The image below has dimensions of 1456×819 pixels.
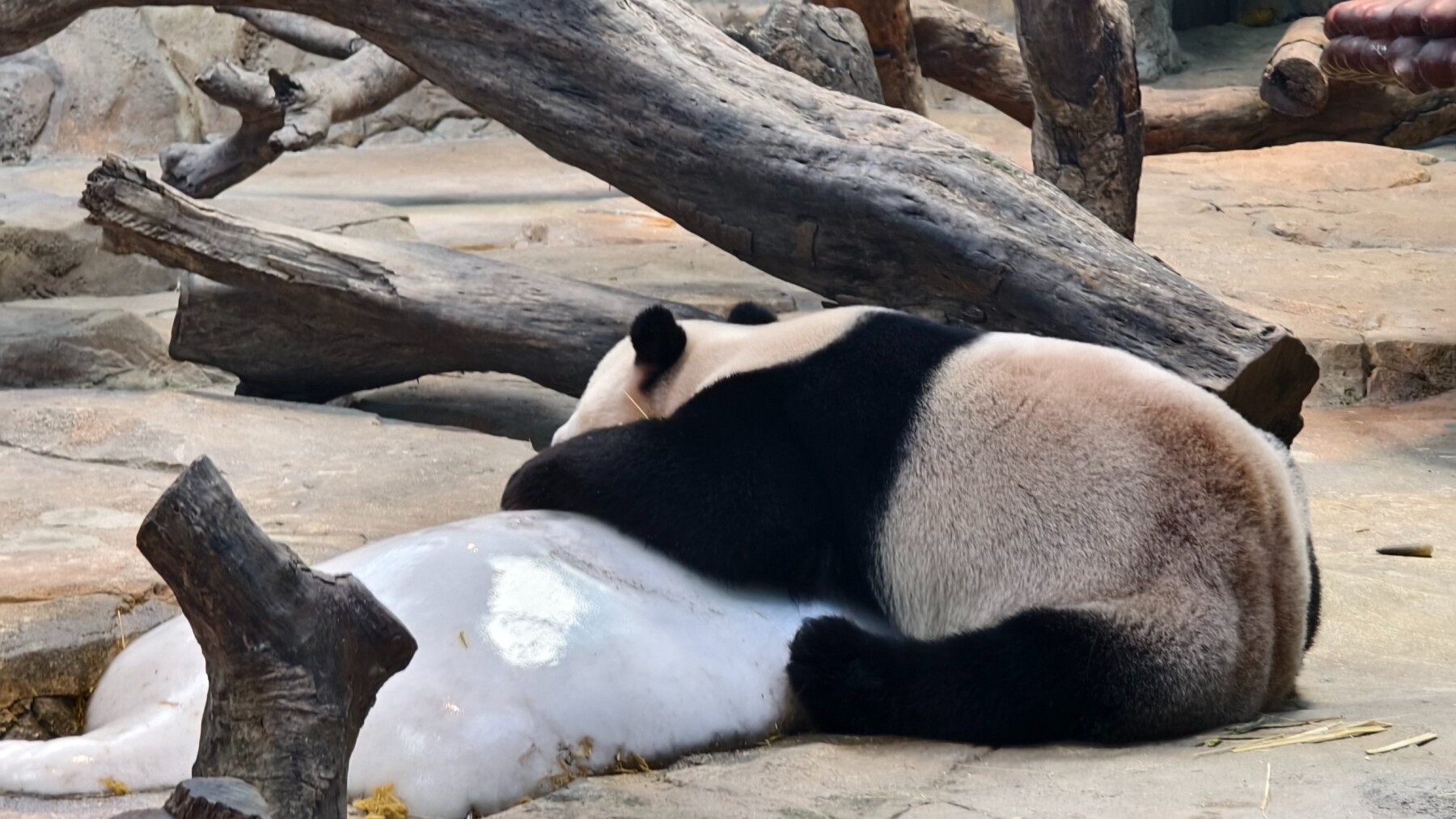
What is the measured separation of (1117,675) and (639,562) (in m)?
0.88

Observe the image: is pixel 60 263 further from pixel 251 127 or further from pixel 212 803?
pixel 212 803

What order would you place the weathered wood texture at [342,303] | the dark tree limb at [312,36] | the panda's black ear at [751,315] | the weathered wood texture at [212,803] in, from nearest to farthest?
the weathered wood texture at [212,803] → the panda's black ear at [751,315] → the weathered wood texture at [342,303] → the dark tree limb at [312,36]

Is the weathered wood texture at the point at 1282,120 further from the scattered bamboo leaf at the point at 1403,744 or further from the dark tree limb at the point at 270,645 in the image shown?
the dark tree limb at the point at 270,645

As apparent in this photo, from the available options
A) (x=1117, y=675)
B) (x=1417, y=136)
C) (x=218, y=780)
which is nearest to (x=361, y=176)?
(x=1417, y=136)

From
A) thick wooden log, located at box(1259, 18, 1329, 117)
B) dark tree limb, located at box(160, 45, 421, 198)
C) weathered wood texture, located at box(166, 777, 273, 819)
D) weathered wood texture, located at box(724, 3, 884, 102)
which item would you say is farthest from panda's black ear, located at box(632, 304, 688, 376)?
thick wooden log, located at box(1259, 18, 1329, 117)

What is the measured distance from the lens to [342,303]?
14.8ft

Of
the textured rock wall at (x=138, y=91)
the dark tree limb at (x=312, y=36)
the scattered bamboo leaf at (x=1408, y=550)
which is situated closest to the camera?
the scattered bamboo leaf at (x=1408, y=550)

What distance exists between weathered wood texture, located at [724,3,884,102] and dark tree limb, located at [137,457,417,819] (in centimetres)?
484

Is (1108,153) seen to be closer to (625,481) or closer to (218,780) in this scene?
(625,481)

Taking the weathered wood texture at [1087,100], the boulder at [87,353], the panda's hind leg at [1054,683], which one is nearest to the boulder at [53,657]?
the panda's hind leg at [1054,683]

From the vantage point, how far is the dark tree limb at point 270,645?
61.7 inches

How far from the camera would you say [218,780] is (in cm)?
138

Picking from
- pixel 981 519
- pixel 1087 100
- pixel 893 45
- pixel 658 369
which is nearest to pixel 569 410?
pixel 658 369

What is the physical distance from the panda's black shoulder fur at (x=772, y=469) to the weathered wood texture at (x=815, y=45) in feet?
11.5
